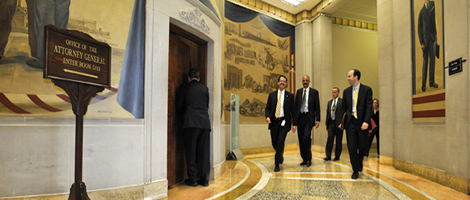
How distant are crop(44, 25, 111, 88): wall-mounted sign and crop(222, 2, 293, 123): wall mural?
6081 millimetres

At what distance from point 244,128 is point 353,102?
495 cm

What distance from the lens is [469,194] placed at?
379 centimetres

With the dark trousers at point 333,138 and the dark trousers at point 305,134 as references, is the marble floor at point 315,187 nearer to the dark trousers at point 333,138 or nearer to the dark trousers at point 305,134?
the dark trousers at point 305,134

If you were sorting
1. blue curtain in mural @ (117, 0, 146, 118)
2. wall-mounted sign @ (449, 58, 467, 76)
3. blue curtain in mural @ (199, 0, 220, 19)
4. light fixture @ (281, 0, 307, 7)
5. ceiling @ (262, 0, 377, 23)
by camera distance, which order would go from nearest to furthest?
blue curtain in mural @ (117, 0, 146, 118)
wall-mounted sign @ (449, 58, 467, 76)
blue curtain in mural @ (199, 0, 220, 19)
ceiling @ (262, 0, 377, 23)
light fixture @ (281, 0, 307, 7)

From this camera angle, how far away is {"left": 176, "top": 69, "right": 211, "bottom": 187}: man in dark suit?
4.32 m

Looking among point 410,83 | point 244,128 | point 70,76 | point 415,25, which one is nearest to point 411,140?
point 410,83

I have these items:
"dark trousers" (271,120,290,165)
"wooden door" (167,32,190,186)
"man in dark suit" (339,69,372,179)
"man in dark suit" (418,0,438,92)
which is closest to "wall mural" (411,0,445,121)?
"man in dark suit" (418,0,438,92)

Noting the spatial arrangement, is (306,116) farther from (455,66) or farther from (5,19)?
(5,19)

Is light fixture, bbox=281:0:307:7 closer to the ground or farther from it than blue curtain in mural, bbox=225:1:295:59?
farther from it

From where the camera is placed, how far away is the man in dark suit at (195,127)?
14.2 feet

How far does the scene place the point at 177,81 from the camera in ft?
15.0

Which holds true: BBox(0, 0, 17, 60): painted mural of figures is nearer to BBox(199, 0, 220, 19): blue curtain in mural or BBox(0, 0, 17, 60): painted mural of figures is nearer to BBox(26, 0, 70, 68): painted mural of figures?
BBox(26, 0, 70, 68): painted mural of figures

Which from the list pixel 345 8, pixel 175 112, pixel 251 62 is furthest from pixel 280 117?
pixel 345 8

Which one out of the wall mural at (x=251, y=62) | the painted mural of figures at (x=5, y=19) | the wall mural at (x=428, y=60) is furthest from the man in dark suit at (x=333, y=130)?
the painted mural of figures at (x=5, y=19)
